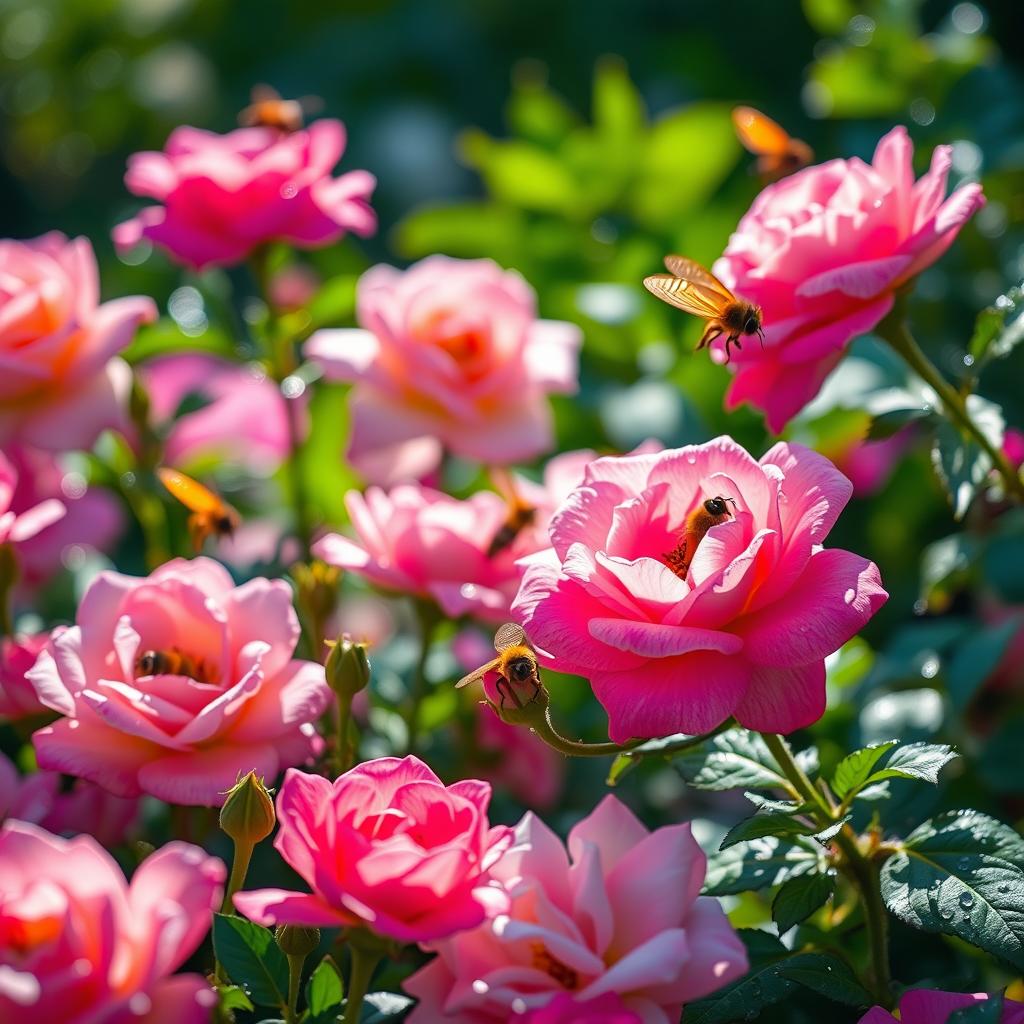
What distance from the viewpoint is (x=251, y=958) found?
1.38 ft

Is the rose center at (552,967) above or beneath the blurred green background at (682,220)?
above

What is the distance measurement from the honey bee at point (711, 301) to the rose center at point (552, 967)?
0.76 ft

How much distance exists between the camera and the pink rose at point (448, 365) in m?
0.67

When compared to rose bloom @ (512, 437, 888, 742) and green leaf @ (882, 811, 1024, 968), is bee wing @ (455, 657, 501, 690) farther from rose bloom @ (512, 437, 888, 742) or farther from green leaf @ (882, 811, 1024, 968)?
green leaf @ (882, 811, 1024, 968)

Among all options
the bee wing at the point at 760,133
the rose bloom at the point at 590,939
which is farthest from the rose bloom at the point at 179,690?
the bee wing at the point at 760,133

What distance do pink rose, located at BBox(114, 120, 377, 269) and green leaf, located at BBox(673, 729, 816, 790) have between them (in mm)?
320

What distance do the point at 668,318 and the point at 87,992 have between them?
0.68 meters

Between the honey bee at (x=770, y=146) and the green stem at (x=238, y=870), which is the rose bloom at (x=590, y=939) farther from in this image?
the honey bee at (x=770, y=146)

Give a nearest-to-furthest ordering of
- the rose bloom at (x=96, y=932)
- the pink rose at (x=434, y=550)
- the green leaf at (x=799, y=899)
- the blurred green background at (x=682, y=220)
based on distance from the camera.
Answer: the rose bloom at (x=96, y=932) < the green leaf at (x=799, y=899) < the pink rose at (x=434, y=550) < the blurred green background at (x=682, y=220)

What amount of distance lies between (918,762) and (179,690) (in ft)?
0.86

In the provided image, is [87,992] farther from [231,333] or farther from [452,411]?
[231,333]

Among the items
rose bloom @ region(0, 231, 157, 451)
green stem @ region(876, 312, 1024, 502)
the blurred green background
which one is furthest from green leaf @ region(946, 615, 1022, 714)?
rose bloom @ region(0, 231, 157, 451)

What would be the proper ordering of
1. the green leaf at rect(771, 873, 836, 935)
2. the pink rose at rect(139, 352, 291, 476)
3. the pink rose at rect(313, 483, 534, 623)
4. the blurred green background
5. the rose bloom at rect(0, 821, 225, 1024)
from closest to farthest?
1. the rose bloom at rect(0, 821, 225, 1024)
2. the green leaf at rect(771, 873, 836, 935)
3. the pink rose at rect(313, 483, 534, 623)
4. the blurred green background
5. the pink rose at rect(139, 352, 291, 476)

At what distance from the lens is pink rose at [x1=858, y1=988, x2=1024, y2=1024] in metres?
0.42
